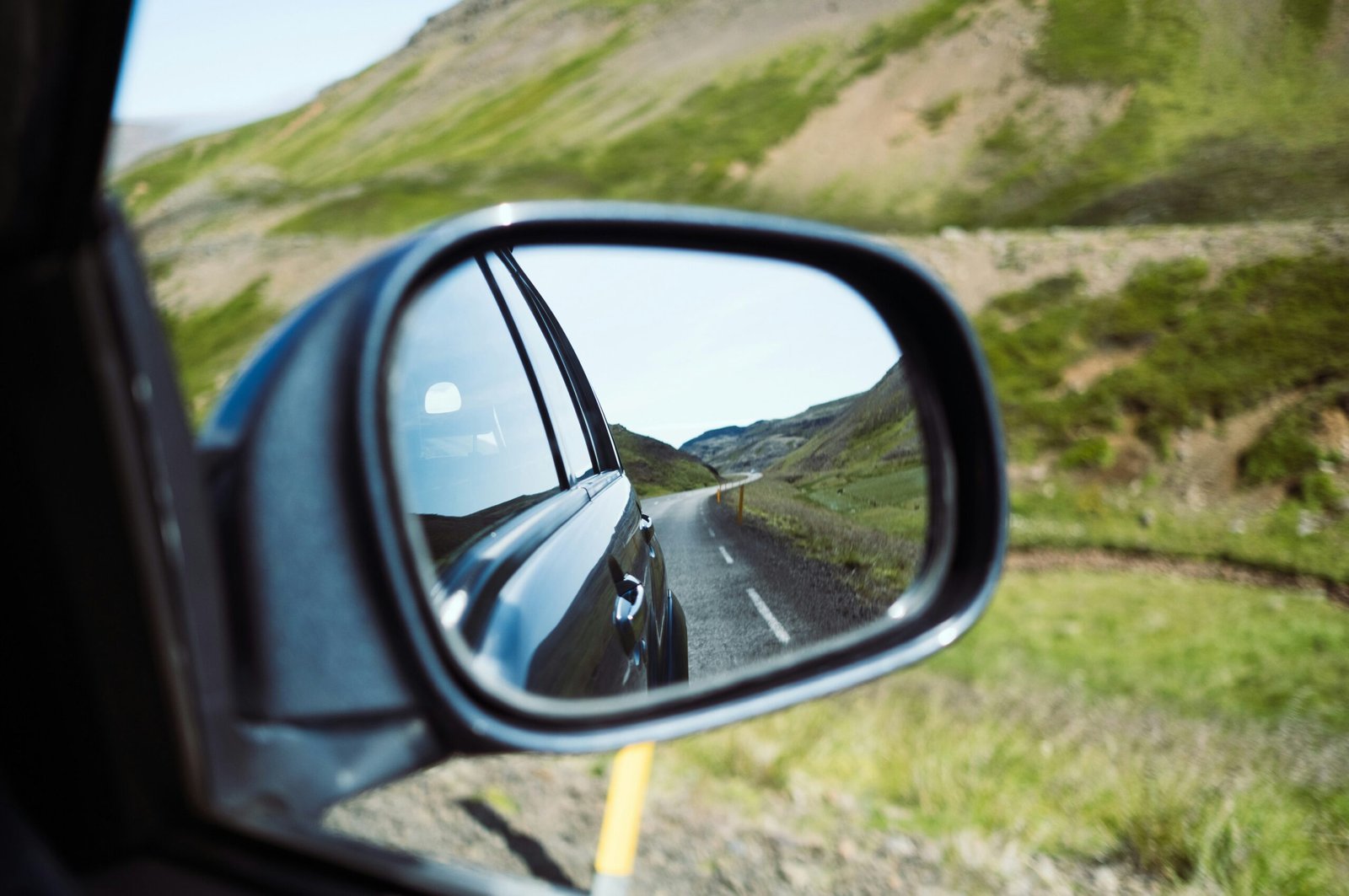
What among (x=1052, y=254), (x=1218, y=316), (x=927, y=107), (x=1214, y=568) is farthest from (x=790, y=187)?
(x=1214, y=568)

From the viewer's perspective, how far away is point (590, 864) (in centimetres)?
460

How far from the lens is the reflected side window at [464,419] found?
61.2 inches

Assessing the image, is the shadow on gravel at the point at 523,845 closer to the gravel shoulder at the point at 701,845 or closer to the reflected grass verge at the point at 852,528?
the gravel shoulder at the point at 701,845

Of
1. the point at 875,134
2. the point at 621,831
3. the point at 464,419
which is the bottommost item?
the point at 621,831

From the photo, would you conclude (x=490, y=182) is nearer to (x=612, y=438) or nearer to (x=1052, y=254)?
(x=1052, y=254)

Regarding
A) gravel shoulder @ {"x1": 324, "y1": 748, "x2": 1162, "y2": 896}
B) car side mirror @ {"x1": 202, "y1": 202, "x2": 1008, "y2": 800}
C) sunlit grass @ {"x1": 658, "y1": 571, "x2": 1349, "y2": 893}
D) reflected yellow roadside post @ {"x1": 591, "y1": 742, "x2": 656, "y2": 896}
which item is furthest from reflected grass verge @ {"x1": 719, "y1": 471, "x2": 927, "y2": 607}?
sunlit grass @ {"x1": 658, "y1": 571, "x2": 1349, "y2": 893}

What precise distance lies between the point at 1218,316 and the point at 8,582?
51444 mm

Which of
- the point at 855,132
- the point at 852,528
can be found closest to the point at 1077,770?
the point at 852,528

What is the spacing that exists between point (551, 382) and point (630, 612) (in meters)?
0.60

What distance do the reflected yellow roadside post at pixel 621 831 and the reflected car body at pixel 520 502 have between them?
5.95ft

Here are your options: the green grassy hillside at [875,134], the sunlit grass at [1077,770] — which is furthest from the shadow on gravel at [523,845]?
the green grassy hillside at [875,134]

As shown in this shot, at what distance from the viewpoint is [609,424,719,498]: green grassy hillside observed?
1.97 metres

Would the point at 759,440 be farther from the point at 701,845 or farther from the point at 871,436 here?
the point at 701,845

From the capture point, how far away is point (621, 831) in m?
4.26
